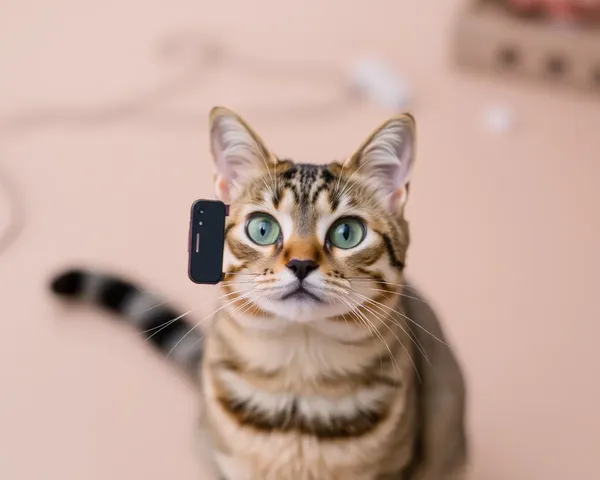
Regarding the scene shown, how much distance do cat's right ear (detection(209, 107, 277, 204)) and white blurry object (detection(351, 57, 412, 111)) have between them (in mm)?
922

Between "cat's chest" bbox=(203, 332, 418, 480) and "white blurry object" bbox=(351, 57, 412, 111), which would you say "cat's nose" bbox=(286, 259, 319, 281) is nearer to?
"cat's chest" bbox=(203, 332, 418, 480)

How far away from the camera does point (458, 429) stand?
3.04 feet

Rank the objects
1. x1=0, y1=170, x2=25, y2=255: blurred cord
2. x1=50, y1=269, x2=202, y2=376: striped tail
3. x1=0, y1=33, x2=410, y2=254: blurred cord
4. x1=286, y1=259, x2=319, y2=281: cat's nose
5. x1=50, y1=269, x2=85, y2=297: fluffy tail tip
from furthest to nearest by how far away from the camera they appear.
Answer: x1=0, y1=33, x2=410, y2=254: blurred cord → x1=0, y1=170, x2=25, y2=255: blurred cord → x1=50, y1=269, x2=85, y2=297: fluffy tail tip → x1=50, y1=269, x2=202, y2=376: striped tail → x1=286, y1=259, x2=319, y2=281: cat's nose

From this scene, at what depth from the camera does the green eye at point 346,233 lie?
0.71m

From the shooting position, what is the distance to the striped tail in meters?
1.08

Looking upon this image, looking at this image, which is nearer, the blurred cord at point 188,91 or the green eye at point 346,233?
the green eye at point 346,233

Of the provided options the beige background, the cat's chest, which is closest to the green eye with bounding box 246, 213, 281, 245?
the cat's chest

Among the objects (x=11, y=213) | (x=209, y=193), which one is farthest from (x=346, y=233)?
(x=11, y=213)

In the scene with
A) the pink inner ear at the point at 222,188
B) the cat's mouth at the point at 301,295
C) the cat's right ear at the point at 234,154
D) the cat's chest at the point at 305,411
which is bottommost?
the cat's chest at the point at 305,411

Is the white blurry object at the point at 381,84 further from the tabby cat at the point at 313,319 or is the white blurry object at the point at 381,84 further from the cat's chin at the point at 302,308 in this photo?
the cat's chin at the point at 302,308

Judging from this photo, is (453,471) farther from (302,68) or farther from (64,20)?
(64,20)

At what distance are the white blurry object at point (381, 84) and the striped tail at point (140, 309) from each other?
73cm

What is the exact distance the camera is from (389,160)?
75 cm

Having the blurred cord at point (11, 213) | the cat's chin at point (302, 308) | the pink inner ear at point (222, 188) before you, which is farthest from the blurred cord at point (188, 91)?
the cat's chin at point (302, 308)
